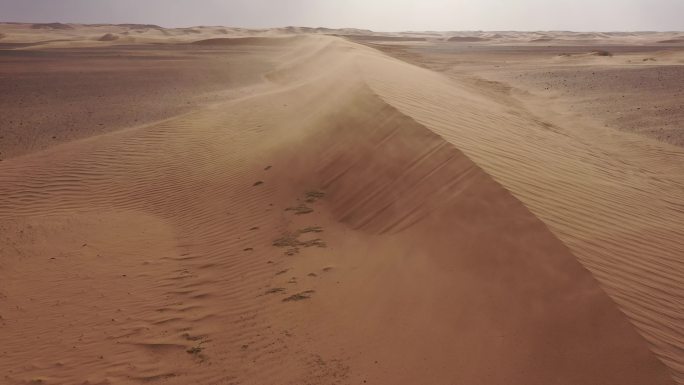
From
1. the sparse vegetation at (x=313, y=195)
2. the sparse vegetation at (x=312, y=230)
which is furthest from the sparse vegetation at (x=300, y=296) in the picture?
the sparse vegetation at (x=313, y=195)

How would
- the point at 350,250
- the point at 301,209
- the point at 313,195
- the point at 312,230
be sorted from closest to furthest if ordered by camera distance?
the point at 350,250
the point at 312,230
the point at 301,209
the point at 313,195

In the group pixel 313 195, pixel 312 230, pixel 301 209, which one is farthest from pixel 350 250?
pixel 313 195

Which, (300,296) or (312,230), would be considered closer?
(300,296)

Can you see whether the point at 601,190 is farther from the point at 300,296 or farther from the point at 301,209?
the point at 300,296

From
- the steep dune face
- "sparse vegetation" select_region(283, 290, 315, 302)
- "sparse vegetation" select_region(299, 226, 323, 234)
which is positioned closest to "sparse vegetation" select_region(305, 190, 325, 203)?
"sparse vegetation" select_region(299, 226, 323, 234)

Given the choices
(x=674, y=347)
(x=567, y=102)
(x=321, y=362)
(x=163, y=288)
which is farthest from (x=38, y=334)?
(x=567, y=102)

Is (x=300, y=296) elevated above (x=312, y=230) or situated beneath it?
situated beneath

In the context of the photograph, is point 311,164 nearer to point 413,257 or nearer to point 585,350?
point 413,257

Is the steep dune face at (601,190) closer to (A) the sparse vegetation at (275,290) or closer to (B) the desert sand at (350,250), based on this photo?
(B) the desert sand at (350,250)

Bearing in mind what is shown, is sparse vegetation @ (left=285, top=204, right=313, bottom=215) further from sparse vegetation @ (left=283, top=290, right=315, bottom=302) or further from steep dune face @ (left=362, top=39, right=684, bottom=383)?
steep dune face @ (left=362, top=39, right=684, bottom=383)
